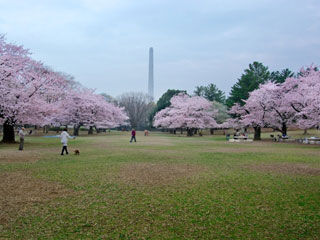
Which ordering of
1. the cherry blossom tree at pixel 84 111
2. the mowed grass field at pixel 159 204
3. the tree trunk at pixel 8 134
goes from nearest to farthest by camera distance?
the mowed grass field at pixel 159 204, the tree trunk at pixel 8 134, the cherry blossom tree at pixel 84 111

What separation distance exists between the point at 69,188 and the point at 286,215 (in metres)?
5.31

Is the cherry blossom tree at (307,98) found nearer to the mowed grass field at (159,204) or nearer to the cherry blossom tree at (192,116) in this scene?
the cherry blossom tree at (192,116)

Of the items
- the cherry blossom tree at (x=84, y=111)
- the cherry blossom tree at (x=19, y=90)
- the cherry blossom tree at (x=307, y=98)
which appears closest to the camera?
the cherry blossom tree at (x=19, y=90)

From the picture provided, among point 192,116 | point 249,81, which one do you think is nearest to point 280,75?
point 249,81

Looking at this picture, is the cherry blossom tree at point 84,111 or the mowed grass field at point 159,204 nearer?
the mowed grass field at point 159,204

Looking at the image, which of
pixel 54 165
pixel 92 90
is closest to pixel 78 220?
pixel 54 165

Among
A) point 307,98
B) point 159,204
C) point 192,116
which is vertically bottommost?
point 159,204

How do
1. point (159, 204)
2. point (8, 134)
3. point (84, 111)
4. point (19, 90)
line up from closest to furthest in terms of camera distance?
point (159, 204), point (19, 90), point (8, 134), point (84, 111)

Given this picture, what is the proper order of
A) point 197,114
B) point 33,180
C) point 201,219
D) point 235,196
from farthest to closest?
1. point 197,114
2. point 33,180
3. point 235,196
4. point 201,219

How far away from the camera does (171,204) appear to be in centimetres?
584

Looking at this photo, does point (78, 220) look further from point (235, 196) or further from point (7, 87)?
point (7, 87)

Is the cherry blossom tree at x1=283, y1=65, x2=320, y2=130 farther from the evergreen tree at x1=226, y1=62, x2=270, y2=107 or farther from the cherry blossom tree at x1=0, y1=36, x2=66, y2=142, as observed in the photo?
the cherry blossom tree at x1=0, y1=36, x2=66, y2=142

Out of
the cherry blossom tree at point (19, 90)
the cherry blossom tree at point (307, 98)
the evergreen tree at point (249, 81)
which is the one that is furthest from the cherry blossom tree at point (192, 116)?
the cherry blossom tree at point (19, 90)

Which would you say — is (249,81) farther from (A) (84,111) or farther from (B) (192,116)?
(A) (84,111)
